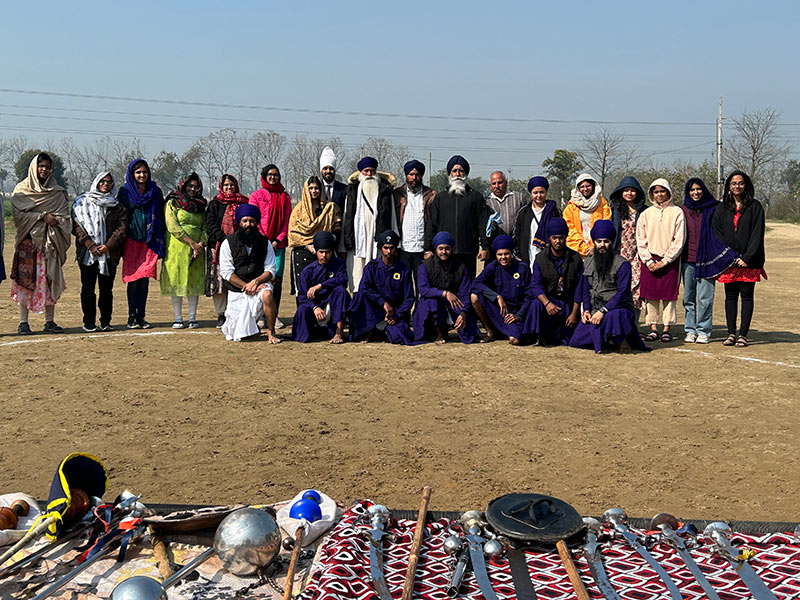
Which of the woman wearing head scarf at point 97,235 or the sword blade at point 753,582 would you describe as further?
the woman wearing head scarf at point 97,235

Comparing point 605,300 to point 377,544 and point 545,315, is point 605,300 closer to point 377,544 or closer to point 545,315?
point 545,315

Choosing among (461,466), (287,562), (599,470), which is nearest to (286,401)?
(461,466)

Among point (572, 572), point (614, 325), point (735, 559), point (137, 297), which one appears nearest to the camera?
point (572, 572)

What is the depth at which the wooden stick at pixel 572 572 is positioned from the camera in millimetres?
2504

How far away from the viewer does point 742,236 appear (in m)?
8.13

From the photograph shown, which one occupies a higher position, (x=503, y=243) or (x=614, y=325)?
(x=503, y=243)

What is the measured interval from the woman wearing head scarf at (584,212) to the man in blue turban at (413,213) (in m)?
1.60

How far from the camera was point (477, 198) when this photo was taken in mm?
8906

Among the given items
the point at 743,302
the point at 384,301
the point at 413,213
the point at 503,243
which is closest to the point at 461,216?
the point at 413,213

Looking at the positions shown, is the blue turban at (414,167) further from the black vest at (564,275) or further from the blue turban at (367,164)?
the black vest at (564,275)

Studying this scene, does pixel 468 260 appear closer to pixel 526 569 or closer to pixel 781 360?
pixel 781 360

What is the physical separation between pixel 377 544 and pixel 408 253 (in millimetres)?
6280

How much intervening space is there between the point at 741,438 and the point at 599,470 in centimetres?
124

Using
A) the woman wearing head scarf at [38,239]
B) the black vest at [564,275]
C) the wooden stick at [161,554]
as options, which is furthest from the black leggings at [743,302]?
the woman wearing head scarf at [38,239]
